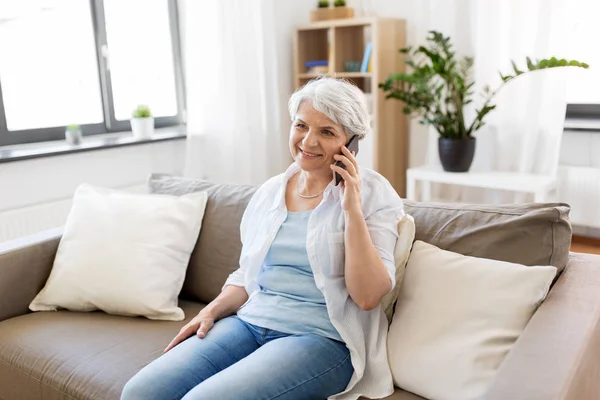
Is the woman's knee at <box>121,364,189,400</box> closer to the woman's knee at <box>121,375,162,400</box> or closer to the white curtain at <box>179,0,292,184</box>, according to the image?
the woman's knee at <box>121,375,162,400</box>

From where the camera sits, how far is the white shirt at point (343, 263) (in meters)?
1.30

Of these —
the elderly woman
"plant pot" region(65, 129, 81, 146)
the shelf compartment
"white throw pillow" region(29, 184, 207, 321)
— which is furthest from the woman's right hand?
the shelf compartment

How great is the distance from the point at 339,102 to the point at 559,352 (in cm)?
73

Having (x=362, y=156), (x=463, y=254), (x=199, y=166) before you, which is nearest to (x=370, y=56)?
(x=362, y=156)

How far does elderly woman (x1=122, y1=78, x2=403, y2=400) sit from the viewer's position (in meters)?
1.25

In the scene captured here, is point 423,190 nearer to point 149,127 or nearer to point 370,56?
point 370,56

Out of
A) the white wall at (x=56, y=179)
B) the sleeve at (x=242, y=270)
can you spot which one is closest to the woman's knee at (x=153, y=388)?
the sleeve at (x=242, y=270)

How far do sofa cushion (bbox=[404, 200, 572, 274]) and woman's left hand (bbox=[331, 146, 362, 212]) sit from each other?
11.1 inches

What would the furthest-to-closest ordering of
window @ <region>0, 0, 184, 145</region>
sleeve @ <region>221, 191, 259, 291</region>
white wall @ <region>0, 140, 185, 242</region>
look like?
window @ <region>0, 0, 184, 145</region>, white wall @ <region>0, 140, 185, 242</region>, sleeve @ <region>221, 191, 259, 291</region>

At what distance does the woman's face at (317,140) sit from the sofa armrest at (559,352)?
0.59 m

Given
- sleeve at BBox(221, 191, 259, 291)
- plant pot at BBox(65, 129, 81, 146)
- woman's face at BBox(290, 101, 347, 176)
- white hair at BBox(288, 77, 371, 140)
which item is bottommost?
sleeve at BBox(221, 191, 259, 291)

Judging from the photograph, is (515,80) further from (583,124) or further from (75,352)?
(75,352)

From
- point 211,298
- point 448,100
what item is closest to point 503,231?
point 211,298

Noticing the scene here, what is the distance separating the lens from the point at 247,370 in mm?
1227
